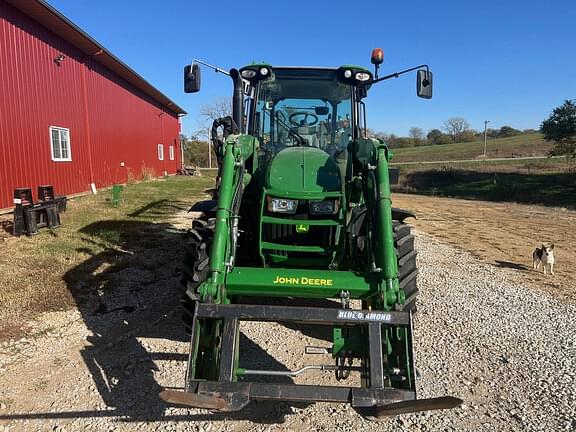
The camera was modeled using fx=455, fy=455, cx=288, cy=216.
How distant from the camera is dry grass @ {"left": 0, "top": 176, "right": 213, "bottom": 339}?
545 cm

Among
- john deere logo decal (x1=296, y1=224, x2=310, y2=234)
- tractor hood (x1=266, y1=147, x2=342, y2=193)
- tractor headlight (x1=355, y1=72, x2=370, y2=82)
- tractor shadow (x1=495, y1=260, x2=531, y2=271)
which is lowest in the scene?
tractor shadow (x1=495, y1=260, x2=531, y2=271)

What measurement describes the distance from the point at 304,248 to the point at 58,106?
13.3 m

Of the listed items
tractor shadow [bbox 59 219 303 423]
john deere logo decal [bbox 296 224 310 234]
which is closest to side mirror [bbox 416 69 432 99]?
john deere logo decal [bbox 296 224 310 234]

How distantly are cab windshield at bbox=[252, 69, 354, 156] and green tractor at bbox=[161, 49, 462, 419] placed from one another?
0.5 inches

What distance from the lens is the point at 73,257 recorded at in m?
7.30

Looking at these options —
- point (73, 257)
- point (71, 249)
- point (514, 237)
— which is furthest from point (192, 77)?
point (514, 237)

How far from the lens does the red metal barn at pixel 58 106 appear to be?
11.7 meters

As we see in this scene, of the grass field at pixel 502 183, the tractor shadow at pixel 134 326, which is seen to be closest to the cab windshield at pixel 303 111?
the tractor shadow at pixel 134 326

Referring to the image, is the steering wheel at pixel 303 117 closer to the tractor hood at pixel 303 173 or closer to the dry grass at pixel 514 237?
the tractor hood at pixel 303 173

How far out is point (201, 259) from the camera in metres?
4.17

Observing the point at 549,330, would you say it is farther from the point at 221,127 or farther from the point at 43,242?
the point at 43,242

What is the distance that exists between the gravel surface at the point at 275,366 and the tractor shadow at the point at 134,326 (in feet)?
0.05

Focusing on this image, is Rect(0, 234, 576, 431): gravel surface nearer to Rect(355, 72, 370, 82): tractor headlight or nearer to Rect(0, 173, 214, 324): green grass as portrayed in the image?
Rect(0, 173, 214, 324): green grass

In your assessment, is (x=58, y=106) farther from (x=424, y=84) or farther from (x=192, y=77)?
(x=424, y=84)
